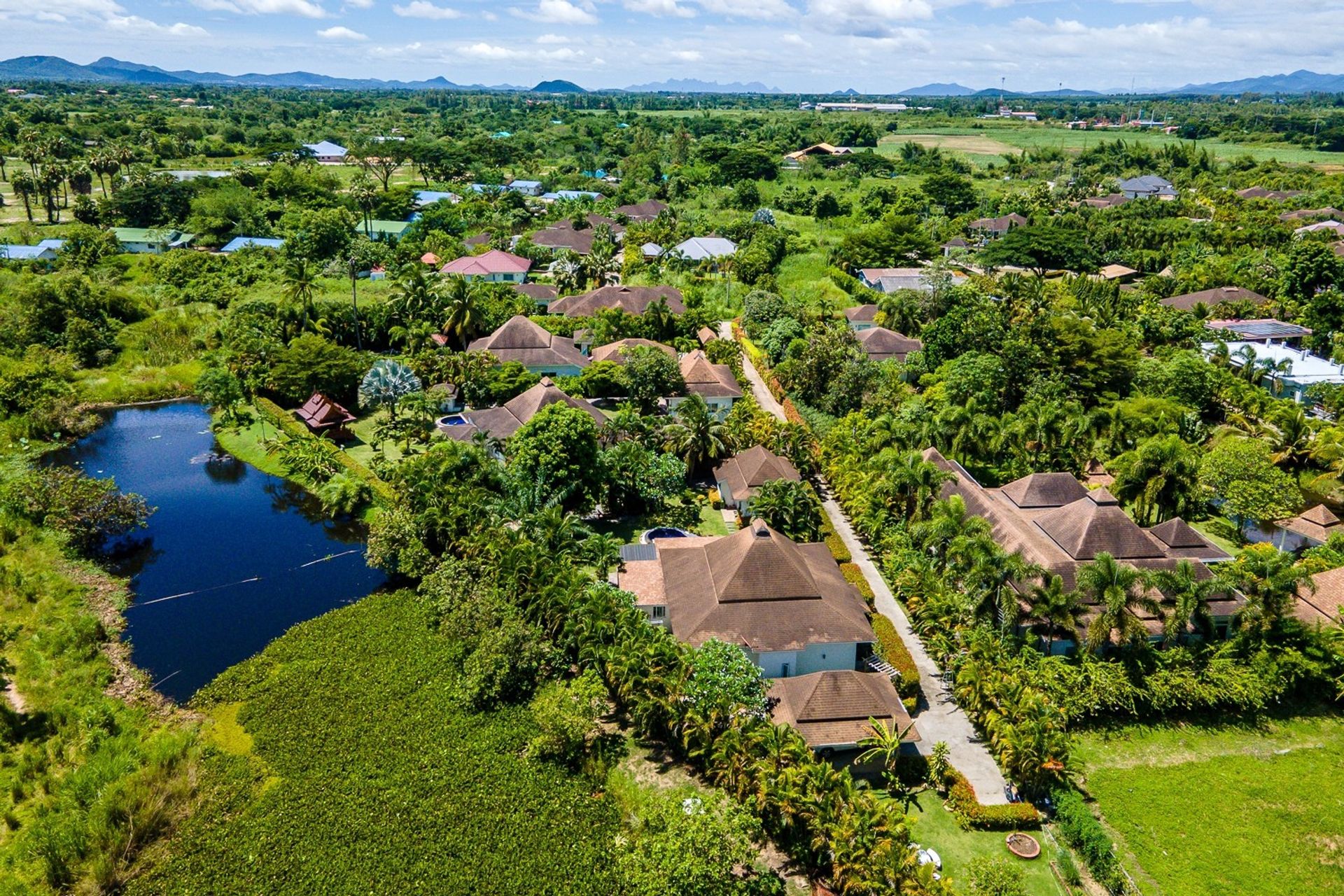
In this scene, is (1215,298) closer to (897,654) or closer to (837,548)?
(837,548)

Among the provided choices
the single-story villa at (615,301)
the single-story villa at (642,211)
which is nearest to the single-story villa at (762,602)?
the single-story villa at (615,301)

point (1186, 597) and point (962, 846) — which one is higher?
point (1186, 597)

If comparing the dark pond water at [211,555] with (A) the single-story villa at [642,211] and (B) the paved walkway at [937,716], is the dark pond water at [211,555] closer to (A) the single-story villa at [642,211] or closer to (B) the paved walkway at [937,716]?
(B) the paved walkway at [937,716]

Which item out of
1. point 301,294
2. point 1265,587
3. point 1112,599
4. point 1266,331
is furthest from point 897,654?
point 1266,331

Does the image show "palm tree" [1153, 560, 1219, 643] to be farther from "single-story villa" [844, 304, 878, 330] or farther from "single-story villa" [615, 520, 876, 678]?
"single-story villa" [844, 304, 878, 330]

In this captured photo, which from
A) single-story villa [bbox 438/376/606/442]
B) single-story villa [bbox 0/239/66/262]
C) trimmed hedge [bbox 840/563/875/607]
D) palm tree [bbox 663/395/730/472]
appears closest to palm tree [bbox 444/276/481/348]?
single-story villa [bbox 438/376/606/442]
